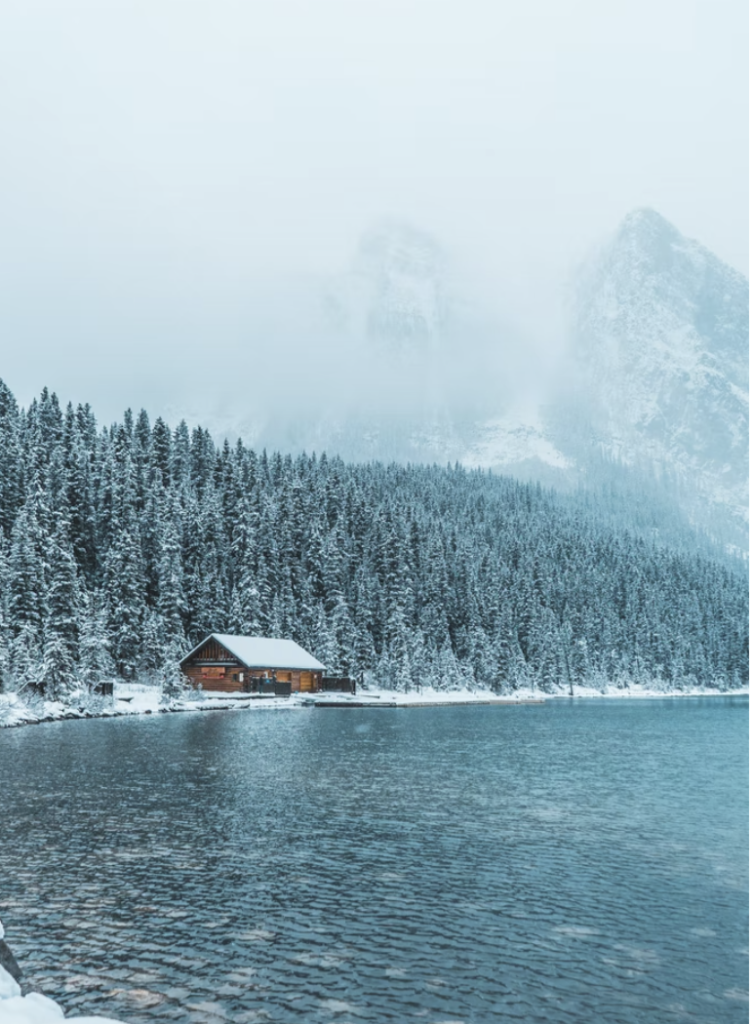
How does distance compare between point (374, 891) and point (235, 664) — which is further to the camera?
point (235, 664)

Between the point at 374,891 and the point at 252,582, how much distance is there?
9496 centimetres

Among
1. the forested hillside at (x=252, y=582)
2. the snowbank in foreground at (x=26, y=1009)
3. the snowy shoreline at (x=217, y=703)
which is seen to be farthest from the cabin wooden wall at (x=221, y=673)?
the snowbank in foreground at (x=26, y=1009)

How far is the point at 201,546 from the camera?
11781 cm

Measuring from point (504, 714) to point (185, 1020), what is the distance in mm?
78723

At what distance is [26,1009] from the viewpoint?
1084 centimetres

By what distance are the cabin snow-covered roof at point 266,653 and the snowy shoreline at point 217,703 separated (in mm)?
3801

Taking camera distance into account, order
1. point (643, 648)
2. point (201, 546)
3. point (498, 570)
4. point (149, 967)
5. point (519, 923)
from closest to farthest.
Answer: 1. point (149, 967)
2. point (519, 923)
3. point (201, 546)
4. point (498, 570)
5. point (643, 648)

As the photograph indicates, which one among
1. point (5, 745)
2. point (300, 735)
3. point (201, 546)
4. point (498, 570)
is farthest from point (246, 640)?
point (498, 570)

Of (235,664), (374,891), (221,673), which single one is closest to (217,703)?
(235,664)

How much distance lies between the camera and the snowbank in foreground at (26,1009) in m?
10.3

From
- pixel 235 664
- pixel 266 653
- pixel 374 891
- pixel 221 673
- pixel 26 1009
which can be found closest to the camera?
pixel 26 1009

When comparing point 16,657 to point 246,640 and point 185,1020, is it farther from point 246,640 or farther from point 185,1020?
point 185,1020

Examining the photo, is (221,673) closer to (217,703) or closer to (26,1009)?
(217,703)

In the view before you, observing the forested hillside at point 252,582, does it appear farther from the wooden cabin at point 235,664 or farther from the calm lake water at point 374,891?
the calm lake water at point 374,891
